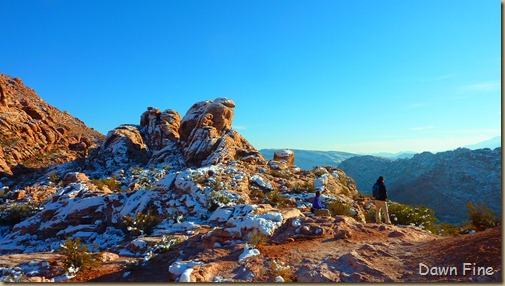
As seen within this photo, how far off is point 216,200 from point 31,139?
3573cm

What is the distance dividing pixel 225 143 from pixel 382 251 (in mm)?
18796

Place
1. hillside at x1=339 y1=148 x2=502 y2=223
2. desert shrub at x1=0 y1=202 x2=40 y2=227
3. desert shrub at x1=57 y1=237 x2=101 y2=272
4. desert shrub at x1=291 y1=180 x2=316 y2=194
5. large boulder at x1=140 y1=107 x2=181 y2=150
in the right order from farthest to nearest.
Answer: hillside at x1=339 y1=148 x2=502 y2=223, large boulder at x1=140 y1=107 x2=181 y2=150, desert shrub at x1=291 y1=180 x2=316 y2=194, desert shrub at x1=0 y1=202 x2=40 y2=227, desert shrub at x1=57 y1=237 x2=101 y2=272

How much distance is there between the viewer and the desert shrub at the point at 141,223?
11578 millimetres

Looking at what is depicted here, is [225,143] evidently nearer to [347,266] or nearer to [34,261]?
[34,261]

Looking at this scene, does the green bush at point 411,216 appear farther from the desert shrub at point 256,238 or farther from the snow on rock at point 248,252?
the snow on rock at point 248,252

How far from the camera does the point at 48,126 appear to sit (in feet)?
141

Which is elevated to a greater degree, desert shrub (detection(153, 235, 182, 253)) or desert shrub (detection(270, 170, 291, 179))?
desert shrub (detection(270, 170, 291, 179))

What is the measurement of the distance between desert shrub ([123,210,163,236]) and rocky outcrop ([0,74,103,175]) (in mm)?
25745

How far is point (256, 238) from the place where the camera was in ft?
26.2

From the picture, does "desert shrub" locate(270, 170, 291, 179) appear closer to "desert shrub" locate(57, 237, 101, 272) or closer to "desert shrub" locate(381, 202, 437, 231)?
"desert shrub" locate(381, 202, 437, 231)

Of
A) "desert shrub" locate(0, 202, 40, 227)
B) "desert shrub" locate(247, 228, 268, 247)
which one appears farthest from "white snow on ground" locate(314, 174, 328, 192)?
"desert shrub" locate(0, 202, 40, 227)

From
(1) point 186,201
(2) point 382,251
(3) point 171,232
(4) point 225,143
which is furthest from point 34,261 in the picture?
(4) point 225,143

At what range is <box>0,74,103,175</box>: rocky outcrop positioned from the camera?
32594 mm

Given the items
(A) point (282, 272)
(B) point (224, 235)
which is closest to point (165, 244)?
(B) point (224, 235)
